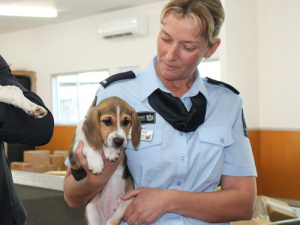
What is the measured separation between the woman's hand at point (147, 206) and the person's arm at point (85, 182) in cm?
15

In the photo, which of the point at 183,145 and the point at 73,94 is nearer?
the point at 183,145

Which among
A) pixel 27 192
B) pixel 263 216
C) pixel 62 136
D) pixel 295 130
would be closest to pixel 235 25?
pixel 295 130

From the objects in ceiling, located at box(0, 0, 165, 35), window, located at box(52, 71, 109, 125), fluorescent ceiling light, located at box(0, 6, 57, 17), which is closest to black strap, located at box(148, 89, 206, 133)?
ceiling, located at box(0, 0, 165, 35)

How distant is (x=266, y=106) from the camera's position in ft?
19.0

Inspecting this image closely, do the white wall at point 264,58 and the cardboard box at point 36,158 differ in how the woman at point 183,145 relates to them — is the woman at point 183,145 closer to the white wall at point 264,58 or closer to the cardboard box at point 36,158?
the white wall at point 264,58

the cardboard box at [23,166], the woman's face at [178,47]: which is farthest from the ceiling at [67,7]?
the woman's face at [178,47]

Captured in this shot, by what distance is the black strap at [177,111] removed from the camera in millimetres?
1426

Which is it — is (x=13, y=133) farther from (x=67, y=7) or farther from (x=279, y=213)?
(x=67, y=7)

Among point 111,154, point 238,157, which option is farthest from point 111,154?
point 238,157

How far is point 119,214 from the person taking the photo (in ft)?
4.59

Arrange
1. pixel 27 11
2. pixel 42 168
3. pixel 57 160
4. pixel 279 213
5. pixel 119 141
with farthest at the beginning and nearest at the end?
pixel 27 11 < pixel 57 160 < pixel 42 168 < pixel 279 213 < pixel 119 141

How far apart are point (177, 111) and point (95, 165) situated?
0.44m

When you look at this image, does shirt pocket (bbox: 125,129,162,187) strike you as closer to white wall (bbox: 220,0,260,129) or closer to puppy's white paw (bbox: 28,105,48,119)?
puppy's white paw (bbox: 28,105,48,119)

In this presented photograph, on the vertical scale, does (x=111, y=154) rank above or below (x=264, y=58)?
below
